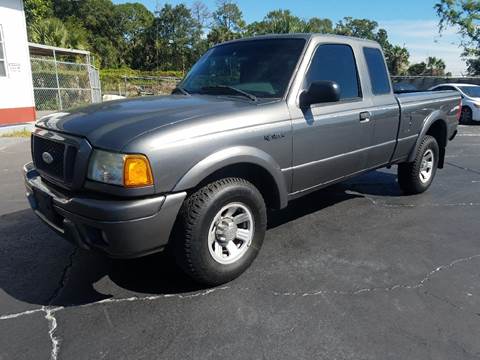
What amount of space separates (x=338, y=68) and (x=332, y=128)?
0.74 metres

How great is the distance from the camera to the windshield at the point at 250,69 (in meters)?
3.77

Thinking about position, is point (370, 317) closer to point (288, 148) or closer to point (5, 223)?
point (288, 148)

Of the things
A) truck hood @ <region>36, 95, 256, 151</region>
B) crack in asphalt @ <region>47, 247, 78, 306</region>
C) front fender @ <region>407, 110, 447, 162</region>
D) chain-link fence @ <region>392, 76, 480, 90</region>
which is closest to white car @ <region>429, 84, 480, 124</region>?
chain-link fence @ <region>392, 76, 480, 90</region>

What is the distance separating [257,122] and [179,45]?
70.0 metres

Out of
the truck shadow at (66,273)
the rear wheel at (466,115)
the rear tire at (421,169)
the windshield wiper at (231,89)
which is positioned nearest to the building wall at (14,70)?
the truck shadow at (66,273)

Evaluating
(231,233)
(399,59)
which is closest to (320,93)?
(231,233)

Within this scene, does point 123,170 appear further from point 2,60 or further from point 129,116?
point 2,60

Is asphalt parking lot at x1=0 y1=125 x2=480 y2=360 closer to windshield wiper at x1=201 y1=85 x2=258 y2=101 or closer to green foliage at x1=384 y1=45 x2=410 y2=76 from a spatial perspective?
windshield wiper at x1=201 y1=85 x2=258 y2=101

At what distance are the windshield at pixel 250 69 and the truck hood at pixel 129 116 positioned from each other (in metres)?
0.32

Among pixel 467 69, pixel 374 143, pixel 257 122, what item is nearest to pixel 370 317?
pixel 257 122

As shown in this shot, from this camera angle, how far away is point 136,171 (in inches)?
105

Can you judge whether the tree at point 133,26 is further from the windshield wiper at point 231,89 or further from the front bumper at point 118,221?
the front bumper at point 118,221

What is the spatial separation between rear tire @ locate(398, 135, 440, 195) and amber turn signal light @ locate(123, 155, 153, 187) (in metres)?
4.11

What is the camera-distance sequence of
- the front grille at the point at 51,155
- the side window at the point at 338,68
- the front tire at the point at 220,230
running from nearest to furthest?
the front tire at the point at 220,230
the front grille at the point at 51,155
the side window at the point at 338,68
